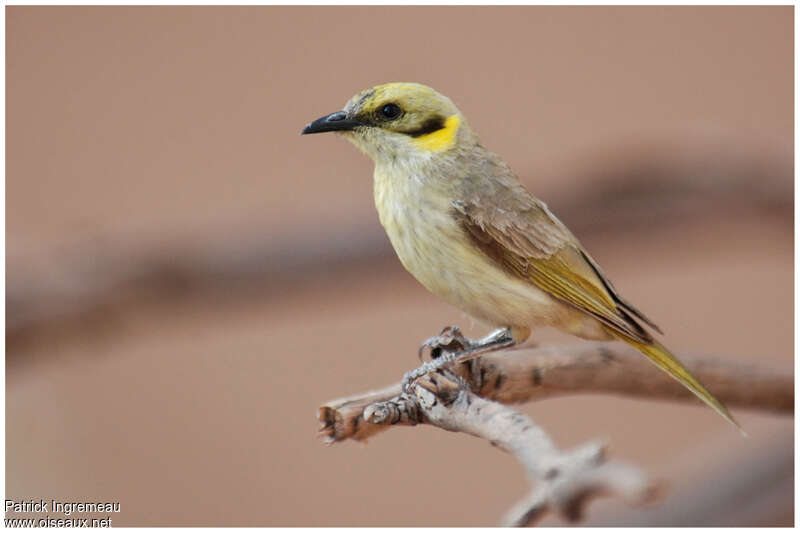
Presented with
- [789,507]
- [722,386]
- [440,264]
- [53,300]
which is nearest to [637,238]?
[722,386]

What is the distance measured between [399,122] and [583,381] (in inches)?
20.9

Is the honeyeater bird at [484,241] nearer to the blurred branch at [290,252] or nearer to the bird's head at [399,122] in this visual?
the bird's head at [399,122]

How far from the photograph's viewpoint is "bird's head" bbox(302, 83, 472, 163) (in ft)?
3.11

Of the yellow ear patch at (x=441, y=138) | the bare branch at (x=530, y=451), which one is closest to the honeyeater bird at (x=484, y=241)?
the yellow ear patch at (x=441, y=138)

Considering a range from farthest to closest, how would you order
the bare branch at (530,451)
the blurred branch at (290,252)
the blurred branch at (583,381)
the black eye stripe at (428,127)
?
the blurred branch at (290,252)
the black eye stripe at (428,127)
the blurred branch at (583,381)
the bare branch at (530,451)

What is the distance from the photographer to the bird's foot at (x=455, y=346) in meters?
1.00

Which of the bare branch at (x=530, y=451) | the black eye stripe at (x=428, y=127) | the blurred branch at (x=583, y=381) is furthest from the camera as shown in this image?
the black eye stripe at (x=428, y=127)

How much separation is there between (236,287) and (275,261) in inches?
4.6

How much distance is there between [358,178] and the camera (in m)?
2.40

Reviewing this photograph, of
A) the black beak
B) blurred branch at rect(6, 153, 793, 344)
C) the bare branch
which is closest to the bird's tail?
the bare branch

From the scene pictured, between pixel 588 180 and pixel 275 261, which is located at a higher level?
pixel 588 180

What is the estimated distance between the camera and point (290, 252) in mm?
2021

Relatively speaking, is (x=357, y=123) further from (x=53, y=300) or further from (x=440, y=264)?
(x=53, y=300)

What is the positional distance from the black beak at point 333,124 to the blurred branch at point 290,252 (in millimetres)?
993
